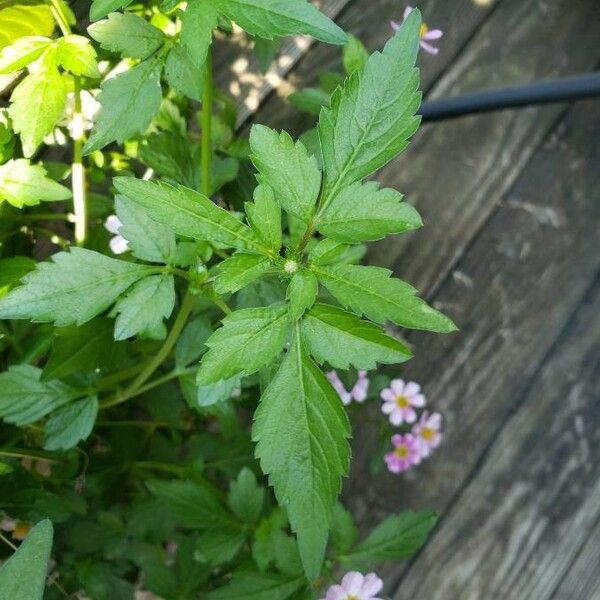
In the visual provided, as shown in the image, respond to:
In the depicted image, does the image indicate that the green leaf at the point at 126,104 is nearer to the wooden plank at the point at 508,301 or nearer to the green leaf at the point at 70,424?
the green leaf at the point at 70,424

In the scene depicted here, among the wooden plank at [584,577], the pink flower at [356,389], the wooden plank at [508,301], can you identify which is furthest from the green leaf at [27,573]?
the wooden plank at [584,577]

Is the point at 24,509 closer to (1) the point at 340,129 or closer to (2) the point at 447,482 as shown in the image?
(1) the point at 340,129

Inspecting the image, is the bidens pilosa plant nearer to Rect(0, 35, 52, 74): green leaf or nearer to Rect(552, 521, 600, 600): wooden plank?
Rect(0, 35, 52, 74): green leaf

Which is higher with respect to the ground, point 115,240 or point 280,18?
point 280,18

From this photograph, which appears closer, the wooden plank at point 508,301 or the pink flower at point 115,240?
the pink flower at point 115,240

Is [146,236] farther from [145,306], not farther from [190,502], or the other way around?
[190,502]

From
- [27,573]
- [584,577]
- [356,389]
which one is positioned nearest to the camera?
[27,573]

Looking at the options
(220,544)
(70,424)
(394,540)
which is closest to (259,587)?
(220,544)
